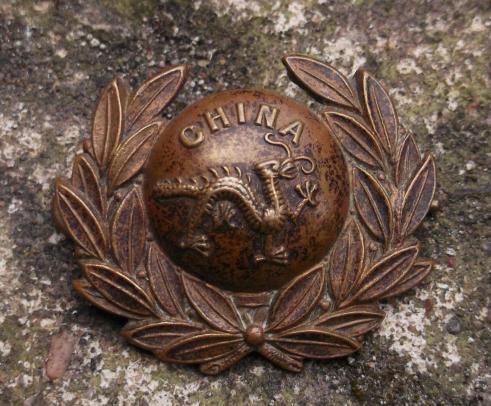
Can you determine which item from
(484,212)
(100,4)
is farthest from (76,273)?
(484,212)

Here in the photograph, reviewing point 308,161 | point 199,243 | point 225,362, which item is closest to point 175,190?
point 199,243

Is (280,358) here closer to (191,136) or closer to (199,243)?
(199,243)

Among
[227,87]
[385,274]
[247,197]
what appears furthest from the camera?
[227,87]

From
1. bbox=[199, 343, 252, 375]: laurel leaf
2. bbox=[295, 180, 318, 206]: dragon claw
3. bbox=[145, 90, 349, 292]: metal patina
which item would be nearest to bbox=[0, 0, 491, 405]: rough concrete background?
bbox=[199, 343, 252, 375]: laurel leaf

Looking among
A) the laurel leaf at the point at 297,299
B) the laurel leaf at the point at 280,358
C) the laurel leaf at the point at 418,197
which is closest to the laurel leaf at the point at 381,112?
the laurel leaf at the point at 418,197

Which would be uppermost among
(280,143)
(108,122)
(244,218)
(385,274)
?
(108,122)

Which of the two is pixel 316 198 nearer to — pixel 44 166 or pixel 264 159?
pixel 264 159
